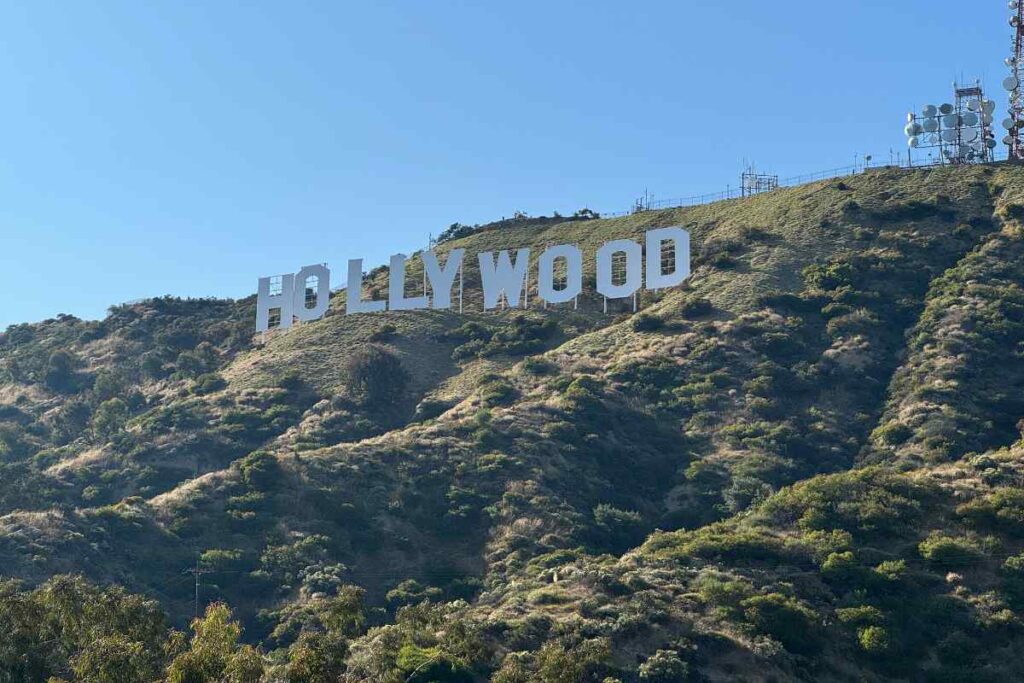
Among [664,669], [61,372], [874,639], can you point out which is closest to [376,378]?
[61,372]

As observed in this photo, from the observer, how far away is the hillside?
169 ft

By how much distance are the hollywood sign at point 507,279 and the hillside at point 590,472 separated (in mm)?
1729

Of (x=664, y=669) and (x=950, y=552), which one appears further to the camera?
(x=950, y=552)

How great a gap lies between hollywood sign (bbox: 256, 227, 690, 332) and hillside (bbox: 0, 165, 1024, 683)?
1729 mm

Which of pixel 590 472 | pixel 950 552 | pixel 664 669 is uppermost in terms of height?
pixel 590 472

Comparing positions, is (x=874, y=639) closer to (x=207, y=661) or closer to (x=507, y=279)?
(x=207, y=661)

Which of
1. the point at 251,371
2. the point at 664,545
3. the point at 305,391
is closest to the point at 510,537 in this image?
the point at 664,545

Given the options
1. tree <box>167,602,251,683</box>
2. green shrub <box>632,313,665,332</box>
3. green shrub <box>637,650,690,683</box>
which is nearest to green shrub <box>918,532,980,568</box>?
green shrub <box>637,650,690,683</box>

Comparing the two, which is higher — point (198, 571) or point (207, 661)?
point (198, 571)

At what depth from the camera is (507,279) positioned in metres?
103

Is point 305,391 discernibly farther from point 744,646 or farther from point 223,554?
point 744,646

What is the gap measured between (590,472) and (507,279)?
29287mm

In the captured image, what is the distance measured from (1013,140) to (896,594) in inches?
2534

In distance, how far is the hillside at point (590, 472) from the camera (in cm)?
5166
